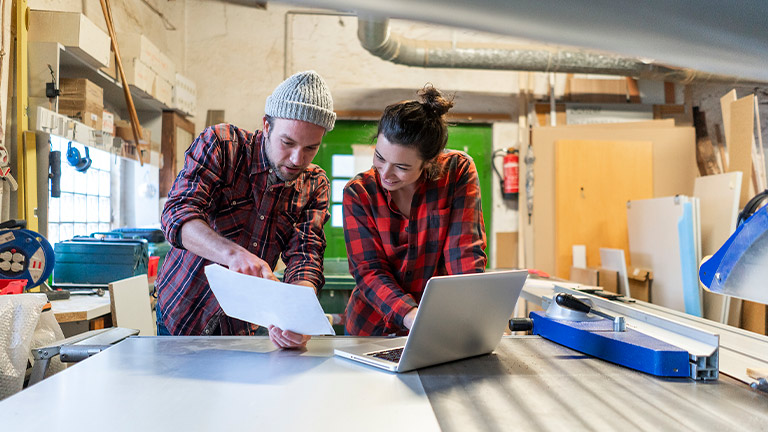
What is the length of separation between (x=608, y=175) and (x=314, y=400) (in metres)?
4.21

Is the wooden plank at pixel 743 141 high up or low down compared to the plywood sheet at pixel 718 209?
up

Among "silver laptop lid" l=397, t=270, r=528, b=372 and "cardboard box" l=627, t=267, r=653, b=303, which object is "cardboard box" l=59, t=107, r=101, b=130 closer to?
"silver laptop lid" l=397, t=270, r=528, b=372

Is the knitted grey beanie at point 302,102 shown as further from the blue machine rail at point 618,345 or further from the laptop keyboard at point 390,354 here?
the blue machine rail at point 618,345

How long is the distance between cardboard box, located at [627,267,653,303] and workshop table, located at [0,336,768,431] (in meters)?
3.05

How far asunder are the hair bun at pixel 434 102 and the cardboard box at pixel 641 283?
9.69ft

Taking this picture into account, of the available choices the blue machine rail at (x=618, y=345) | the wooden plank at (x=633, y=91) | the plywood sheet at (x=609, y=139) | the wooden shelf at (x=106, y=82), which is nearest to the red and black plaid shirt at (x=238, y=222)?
the blue machine rail at (x=618, y=345)

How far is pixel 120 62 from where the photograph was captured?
2.95 m

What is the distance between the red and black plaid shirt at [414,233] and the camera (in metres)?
1.49

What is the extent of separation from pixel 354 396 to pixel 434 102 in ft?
2.79

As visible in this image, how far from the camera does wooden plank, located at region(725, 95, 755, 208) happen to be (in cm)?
358

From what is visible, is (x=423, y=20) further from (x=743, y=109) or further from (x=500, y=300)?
(x=743, y=109)

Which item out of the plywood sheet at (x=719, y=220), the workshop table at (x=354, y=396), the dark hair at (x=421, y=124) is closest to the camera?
the workshop table at (x=354, y=396)

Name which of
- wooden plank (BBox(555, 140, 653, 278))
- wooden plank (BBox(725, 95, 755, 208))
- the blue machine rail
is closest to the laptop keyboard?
the blue machine rail

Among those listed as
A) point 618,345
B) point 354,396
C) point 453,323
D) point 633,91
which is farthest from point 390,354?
point 633,91
